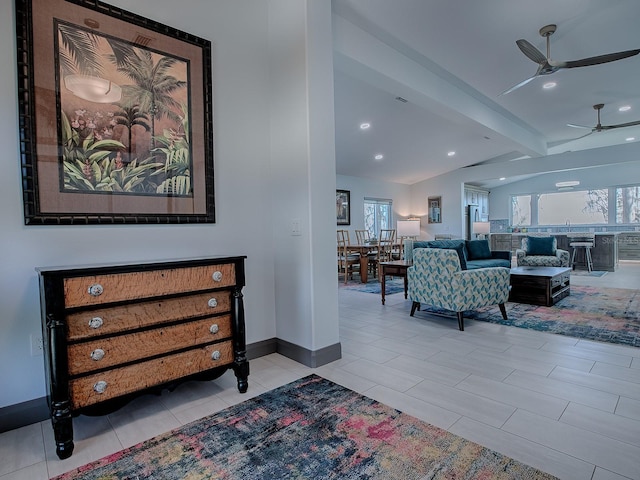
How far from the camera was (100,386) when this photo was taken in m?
1.71

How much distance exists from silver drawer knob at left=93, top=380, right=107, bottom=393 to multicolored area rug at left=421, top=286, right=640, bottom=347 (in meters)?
3.57

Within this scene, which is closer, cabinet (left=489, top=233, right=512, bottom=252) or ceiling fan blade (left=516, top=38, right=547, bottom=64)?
ceiling fan blade (left=516, top=38, right=547, bottom=64)

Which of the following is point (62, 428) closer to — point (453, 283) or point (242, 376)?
point (242, 376)

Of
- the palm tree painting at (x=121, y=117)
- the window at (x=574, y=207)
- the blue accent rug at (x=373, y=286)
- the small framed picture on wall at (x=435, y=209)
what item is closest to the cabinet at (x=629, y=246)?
the window at (x=574, y=207)

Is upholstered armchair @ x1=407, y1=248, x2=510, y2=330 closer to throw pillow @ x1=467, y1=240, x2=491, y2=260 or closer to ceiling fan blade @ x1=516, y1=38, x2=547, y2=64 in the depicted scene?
ceiling fan blade @ x1=516, y1=38, x2=547, y2=64

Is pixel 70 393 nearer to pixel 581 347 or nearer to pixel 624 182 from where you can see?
pixel 581 347

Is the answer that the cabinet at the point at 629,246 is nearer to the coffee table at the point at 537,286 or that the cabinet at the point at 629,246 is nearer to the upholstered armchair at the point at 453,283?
the coffee table at the point at 537,286

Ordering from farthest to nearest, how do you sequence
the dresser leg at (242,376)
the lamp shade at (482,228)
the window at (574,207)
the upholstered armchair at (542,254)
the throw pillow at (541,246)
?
the window at (574,207), the lamp shade at (482,228), the throw pillow at (541,246), the upholstered armchair at (542,254), the dresser leg at (242,376)

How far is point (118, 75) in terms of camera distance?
2152mm

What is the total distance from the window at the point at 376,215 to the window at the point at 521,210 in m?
4.93

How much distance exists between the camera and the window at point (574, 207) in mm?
10438

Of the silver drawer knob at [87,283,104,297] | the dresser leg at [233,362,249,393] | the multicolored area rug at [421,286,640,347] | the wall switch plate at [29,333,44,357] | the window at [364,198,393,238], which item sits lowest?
the multicolored area rug at [421,286,640,347]

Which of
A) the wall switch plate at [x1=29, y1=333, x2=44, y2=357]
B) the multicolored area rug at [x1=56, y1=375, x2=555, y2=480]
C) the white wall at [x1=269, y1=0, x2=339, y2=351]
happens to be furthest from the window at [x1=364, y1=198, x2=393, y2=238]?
the wall switch plate at [x1=29, y1=333, x2=44, y2=357]

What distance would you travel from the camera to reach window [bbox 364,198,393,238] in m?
10.1
